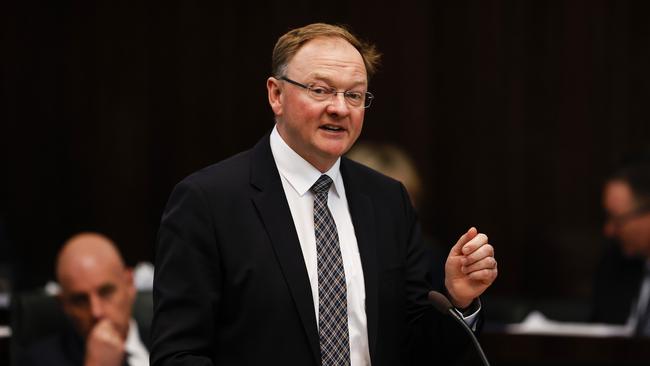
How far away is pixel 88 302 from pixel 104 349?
291 mm

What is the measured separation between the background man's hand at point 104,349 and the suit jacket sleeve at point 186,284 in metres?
1.32

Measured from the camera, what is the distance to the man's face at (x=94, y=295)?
11.8ft

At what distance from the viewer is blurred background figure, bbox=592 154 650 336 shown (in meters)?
5.05

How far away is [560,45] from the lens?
6363mm

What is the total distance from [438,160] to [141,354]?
125 inches

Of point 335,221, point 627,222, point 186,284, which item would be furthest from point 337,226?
point 627,222

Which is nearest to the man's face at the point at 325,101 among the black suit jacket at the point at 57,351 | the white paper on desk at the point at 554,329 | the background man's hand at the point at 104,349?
the background man's hand at the point at 104,349

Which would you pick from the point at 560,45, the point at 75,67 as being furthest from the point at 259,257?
the point at 75,67

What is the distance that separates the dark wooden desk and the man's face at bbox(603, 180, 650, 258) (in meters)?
1.35

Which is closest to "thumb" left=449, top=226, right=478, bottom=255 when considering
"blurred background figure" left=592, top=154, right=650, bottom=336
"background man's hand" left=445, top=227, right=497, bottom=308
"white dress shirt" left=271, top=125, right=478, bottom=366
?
"background man's hand" left=445, top=227, right=497, bottom=308

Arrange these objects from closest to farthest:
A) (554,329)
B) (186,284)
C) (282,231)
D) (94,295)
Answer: (186,284)
(282,231)
(94,295)
(554,329)

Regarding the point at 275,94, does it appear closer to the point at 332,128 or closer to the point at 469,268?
the point at 332,128

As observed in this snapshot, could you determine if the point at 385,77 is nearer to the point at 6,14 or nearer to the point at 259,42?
the point at 259,42

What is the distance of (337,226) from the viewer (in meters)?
→ 2.28
